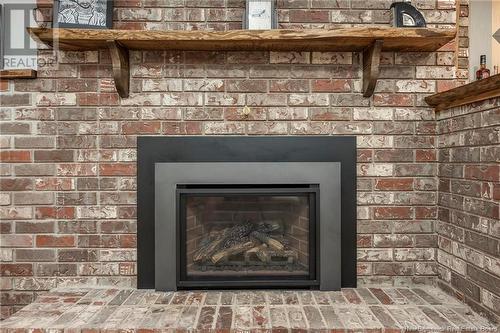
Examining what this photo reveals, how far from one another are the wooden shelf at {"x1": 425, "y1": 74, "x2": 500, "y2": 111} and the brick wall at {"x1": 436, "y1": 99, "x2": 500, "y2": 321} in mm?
Answer: 33

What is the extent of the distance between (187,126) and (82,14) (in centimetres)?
70

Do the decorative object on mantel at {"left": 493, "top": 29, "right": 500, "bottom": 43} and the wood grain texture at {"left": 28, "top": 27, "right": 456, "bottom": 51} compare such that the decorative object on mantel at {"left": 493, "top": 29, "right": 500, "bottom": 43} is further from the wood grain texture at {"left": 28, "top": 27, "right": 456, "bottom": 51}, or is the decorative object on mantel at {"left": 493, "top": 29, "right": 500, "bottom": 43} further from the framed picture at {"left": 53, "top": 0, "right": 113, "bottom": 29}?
the framed picture at {"left": 53, "top": 0, "right": 113, "bottom": 29}

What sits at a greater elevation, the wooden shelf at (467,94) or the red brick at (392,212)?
the wooden shelf at (467,94)

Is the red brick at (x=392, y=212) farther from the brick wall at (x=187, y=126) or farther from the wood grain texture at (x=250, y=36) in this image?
the wood grain texture at (x=250, y=36)

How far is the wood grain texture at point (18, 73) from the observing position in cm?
185

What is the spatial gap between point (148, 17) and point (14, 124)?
846mm

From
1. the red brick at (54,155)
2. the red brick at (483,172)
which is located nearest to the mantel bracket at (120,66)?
the red brick at (54,155)

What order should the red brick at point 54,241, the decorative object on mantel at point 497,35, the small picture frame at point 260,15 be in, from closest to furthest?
the small picture frame at point 260,15 < the red brick at point 54,241 < the decorative object on mantel at point 497,35

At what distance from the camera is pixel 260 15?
5.90ft

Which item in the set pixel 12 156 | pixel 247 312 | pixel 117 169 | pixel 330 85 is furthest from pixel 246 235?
pixel 12 156

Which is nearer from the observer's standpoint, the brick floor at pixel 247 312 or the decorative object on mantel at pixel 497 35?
the brick floor at pixel 247 312

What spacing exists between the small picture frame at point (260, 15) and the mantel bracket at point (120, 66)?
596mm

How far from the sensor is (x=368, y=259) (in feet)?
6.25

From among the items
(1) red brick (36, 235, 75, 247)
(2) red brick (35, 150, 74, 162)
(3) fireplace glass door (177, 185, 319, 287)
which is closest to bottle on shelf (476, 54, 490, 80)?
(3) fireplace glass door (177, 185, 319, 287)
